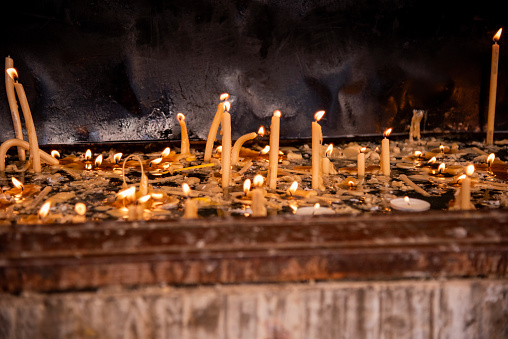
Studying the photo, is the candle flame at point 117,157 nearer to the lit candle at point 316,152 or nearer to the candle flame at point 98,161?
the candle flame at point 98,161

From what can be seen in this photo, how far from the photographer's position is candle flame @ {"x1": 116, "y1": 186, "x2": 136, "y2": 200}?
141cm

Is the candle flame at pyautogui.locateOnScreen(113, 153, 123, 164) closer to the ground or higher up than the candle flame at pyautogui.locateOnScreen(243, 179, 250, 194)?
higher up

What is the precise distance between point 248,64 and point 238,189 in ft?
4.21

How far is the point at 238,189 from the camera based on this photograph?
162cm

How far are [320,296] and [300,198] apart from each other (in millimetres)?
Answer: 583

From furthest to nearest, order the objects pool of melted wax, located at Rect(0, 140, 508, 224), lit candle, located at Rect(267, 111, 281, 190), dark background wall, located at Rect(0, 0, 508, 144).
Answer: dark background wall, located at Rect(0, 0, 508, 144) → lit candle, located at Rect(267, 111, 281, 190) → pool of melted wax, located at Rect(0, 140, 508, 224)

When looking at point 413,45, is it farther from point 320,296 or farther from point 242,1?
point 320,296

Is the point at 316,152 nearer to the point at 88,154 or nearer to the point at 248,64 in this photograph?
the point at 88,154

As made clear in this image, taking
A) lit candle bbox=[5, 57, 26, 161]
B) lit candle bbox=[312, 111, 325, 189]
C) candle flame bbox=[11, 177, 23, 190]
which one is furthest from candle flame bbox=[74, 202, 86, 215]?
lit candle bbox=[5, 57, 26, 161]

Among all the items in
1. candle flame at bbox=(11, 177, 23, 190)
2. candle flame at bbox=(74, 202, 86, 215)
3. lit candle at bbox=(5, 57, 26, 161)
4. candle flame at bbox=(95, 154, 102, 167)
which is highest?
lit candle at bbox=(5, 57, 26, 161)

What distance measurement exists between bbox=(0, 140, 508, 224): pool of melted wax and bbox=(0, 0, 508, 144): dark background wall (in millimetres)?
549

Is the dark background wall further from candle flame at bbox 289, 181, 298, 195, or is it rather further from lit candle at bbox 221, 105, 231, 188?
candle flame at bbox 289, 181, 298, 195

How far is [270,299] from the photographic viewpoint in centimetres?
96

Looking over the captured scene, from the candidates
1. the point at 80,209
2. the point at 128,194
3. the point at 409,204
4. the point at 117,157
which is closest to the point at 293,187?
the point at 409,204
